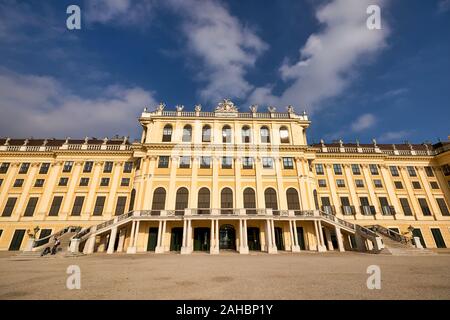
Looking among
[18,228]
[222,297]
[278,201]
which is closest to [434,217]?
[278,201]

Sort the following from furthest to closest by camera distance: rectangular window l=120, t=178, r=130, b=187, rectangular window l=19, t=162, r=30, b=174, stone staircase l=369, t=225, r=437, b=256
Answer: rectangular window l=19, t=162, r=30, b=174 → rectangular window l=120, t=178, r=130, b=187 → stone staircase l=369, t=225, r=437, b=256

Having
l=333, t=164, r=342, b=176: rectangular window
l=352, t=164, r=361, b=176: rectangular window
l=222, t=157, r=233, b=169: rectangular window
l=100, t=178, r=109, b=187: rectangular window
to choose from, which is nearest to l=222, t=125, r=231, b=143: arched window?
l=222, t=157, r=233, b=169: rectangular window

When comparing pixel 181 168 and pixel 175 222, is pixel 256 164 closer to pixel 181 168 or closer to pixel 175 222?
pixel 181 168

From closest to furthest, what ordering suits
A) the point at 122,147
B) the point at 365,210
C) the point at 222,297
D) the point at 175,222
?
the point at 222,297, the point at 175,222, the point at 365,210, the point at 122,147

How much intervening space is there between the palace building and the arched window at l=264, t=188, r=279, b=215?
0.45 feet

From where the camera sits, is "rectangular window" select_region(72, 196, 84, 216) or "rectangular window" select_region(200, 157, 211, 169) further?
"rectangular window" select_region(72, 196, 84, 216)

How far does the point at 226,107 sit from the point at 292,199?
16805 mm

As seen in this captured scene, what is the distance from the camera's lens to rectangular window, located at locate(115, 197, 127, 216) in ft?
97.0

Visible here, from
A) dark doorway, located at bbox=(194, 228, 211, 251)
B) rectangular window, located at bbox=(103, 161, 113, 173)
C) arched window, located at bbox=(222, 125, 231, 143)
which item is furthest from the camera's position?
rectangular window, located at bbox=(103, 161, 113, 173)

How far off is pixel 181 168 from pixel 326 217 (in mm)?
19969

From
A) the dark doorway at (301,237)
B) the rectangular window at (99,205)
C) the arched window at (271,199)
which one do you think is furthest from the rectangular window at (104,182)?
the dark doorway at (301,237)

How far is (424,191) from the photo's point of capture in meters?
32.5

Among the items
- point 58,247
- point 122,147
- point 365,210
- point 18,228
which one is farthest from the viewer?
point 122,147

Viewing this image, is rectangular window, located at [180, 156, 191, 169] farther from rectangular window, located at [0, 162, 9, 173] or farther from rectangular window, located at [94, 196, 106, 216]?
rectangular window, located at [0, 162, 9, 173]
